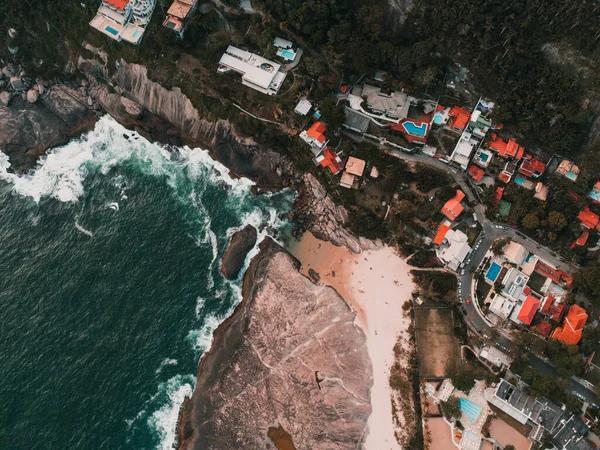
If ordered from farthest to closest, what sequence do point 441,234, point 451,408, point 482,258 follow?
point 441,234 → point 482,258 → point 451,408


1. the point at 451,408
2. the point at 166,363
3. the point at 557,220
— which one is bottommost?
the point at 166,363

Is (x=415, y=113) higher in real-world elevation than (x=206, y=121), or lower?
higher

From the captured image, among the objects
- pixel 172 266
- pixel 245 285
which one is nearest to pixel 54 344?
pixel 172 266

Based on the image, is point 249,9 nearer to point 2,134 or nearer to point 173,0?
point 173,0

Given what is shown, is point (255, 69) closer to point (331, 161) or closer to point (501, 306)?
point (331, 161)

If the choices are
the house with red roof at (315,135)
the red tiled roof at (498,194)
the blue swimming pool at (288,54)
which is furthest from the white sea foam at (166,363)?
the red tiled roof at (498,194)

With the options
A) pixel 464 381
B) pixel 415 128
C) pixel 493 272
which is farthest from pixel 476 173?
pixel 464 381

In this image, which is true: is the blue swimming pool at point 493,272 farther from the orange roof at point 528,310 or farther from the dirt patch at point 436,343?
the dirt patch at point 436,343
